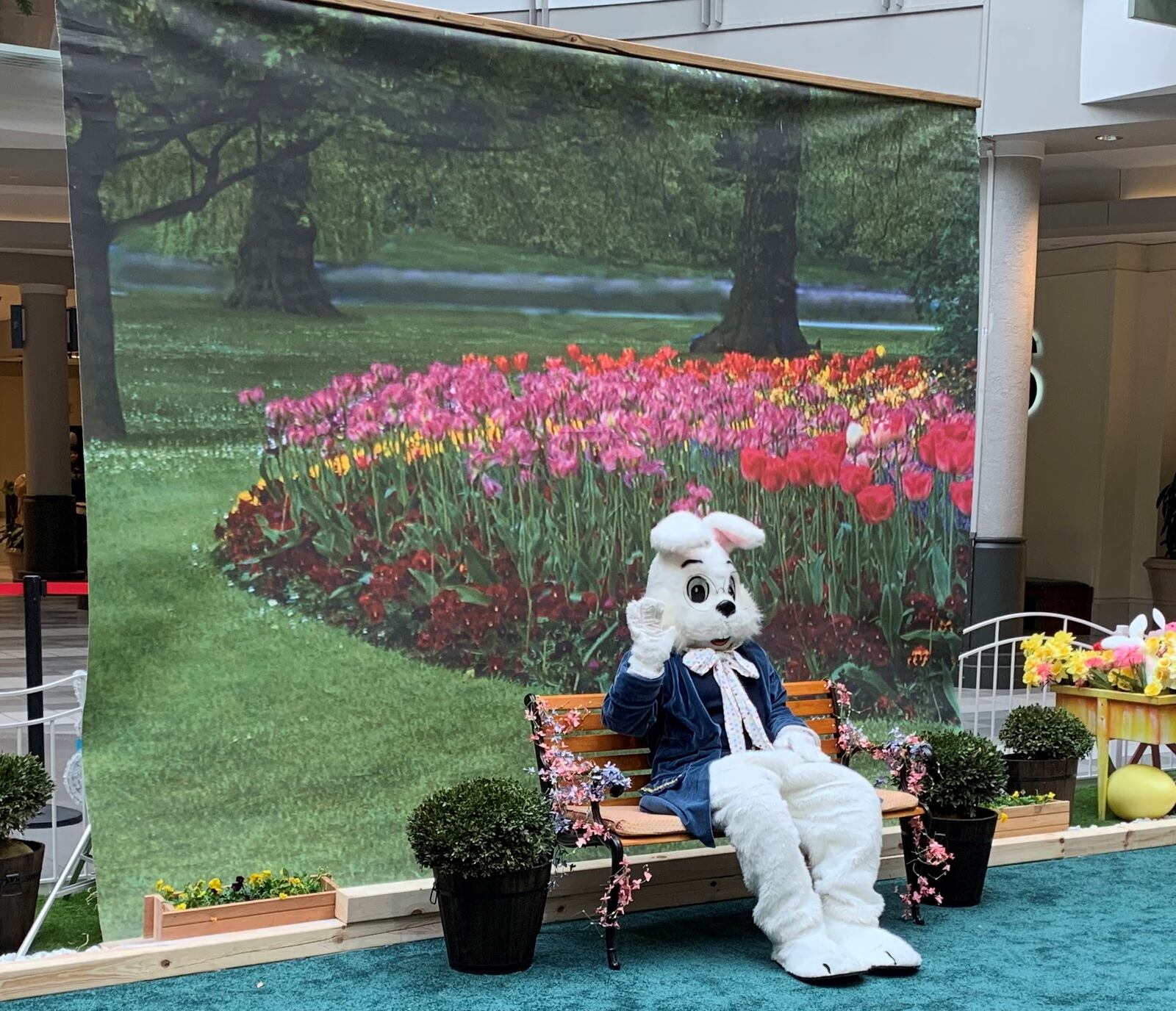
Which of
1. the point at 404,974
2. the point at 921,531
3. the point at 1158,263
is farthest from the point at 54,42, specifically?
the point at 1158,263

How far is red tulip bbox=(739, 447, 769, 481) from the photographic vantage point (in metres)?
5.39

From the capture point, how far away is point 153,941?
414 cm

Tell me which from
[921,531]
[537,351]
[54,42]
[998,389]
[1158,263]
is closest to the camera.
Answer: [537,351]

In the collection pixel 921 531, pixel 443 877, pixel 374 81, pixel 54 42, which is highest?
pixel 54 42

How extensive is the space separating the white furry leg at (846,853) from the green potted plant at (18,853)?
226 cm

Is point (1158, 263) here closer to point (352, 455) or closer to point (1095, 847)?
point (1095, 847)

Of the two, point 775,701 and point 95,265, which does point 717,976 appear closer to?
point 775,701

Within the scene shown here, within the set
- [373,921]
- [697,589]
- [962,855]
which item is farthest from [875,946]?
[373,921]

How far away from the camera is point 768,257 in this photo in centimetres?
548

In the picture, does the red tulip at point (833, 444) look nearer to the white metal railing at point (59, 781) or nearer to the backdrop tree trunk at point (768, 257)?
the backdrop tree trunk at point (768, 257)

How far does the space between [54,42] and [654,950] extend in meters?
7.17

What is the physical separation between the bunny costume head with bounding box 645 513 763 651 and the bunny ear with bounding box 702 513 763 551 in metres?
0.07

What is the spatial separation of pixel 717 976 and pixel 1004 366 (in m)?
6.45

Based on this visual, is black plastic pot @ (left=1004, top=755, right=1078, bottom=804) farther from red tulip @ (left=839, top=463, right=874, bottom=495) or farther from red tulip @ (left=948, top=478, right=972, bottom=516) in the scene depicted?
red tulip @ (left=839, top=463, right=874, bottom=495)
